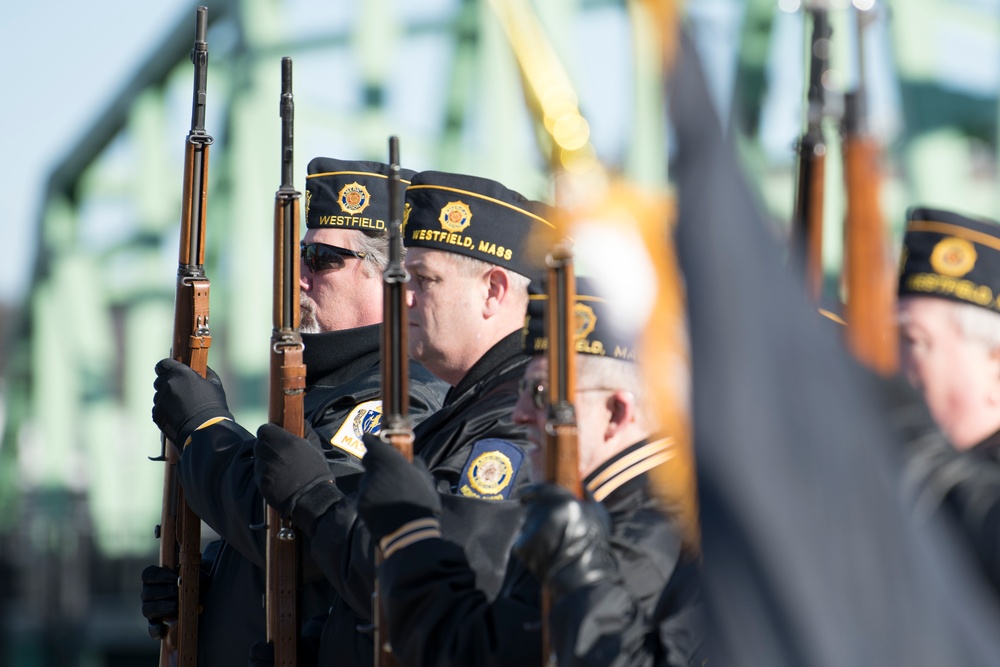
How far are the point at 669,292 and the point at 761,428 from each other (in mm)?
209

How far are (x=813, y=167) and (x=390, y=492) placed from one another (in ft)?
3.09

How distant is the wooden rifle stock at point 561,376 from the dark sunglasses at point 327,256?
1.50 m

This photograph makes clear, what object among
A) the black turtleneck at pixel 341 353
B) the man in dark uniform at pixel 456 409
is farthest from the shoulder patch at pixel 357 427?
the black turtleneck at pixel 341 353

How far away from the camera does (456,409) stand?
3443 mm

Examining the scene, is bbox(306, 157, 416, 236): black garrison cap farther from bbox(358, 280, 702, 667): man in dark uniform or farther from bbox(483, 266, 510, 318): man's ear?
bbox(358, 280, 702, 667): man in dark uniform

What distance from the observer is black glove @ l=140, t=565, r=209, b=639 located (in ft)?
13.3

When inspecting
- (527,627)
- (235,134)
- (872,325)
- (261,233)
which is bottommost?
(527,627)

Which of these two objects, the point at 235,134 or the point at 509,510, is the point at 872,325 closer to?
the point at 509,510

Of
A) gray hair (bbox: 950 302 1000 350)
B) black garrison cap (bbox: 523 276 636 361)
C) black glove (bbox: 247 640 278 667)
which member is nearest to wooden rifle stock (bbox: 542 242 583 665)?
black garrison cap (bbox: 523 276 636 361)

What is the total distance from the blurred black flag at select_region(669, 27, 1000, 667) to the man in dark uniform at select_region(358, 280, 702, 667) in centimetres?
46

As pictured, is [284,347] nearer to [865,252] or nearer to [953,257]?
[953,257]

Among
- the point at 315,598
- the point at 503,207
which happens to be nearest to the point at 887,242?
the point at 503,207

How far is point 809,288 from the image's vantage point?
2.29m

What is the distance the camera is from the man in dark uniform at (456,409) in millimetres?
3139
